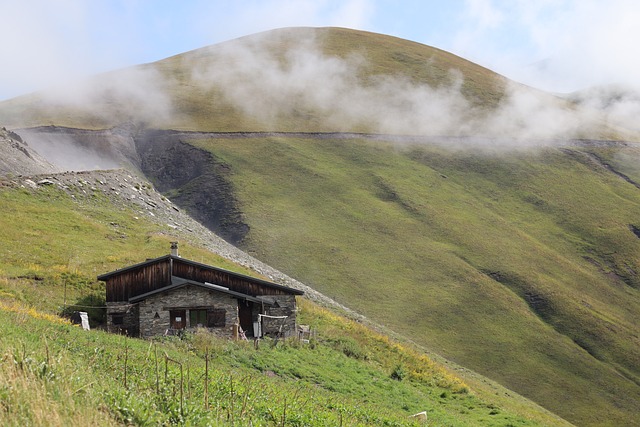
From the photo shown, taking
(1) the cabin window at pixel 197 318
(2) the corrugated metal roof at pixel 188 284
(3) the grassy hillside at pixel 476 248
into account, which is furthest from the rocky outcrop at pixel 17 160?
(1) the cabin window at pixel 197 318

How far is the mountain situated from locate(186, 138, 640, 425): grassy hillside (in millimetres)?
330

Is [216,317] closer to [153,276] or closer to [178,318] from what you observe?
[178,318]

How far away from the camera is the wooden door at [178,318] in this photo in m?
42.5

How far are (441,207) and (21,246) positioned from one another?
3255 inches

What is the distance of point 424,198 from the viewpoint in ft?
417

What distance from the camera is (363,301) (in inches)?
3472

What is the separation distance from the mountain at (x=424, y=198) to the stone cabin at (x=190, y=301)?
36965 mm

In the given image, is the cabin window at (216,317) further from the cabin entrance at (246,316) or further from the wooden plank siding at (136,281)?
the wooden plank siding at (136,281)

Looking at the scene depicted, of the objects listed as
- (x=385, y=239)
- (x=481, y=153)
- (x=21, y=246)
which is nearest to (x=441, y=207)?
(x=385, y=239)

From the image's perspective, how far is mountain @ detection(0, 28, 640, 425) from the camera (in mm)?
87062

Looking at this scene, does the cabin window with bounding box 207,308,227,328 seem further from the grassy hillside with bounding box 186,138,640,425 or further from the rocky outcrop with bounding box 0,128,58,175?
the rocky outcrop with bounding box 0,128,58,175

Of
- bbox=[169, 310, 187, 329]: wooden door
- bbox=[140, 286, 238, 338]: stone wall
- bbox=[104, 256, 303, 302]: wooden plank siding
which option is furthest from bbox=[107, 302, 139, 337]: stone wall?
bbox=[169, 310, 187, 329]: wooden door

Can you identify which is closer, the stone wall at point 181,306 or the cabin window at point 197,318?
the stone wall at point 181,306

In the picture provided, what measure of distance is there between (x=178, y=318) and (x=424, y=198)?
89202 millimetres
